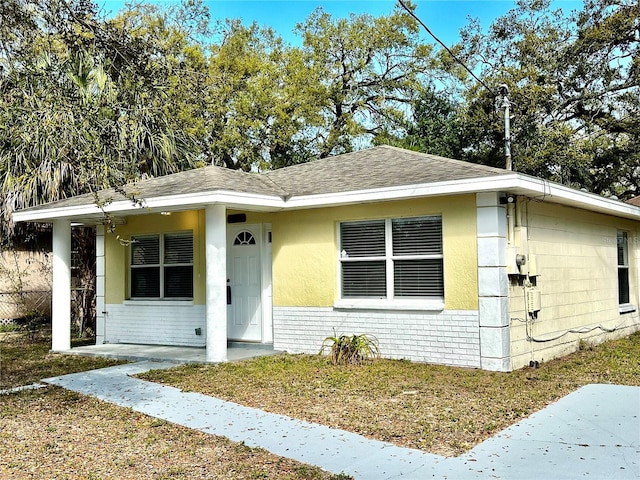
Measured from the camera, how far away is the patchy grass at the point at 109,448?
486 cm

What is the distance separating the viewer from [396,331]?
981 cm

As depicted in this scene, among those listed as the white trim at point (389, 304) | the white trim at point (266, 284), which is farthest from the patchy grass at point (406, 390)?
the white trim at point (266, 284)

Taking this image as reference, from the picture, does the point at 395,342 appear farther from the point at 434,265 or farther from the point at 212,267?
the point at 212,267

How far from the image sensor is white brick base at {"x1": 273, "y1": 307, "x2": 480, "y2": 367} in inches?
359

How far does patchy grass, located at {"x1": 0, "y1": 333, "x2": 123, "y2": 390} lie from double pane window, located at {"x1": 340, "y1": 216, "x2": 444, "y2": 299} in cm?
440

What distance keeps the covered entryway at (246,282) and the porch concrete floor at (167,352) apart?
0.32m

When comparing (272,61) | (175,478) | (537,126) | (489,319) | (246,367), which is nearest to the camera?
(175,478)

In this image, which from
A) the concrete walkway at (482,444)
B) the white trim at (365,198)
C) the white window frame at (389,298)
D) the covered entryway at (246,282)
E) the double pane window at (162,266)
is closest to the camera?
the concrete walkway at (482,444)

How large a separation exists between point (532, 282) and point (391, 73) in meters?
20.7

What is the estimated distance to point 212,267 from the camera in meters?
9.80

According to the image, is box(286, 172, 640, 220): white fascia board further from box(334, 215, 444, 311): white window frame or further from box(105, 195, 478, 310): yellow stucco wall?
box(334, 215, 444, 311): white window frame

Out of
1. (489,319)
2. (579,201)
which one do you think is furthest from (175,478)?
(579,201)

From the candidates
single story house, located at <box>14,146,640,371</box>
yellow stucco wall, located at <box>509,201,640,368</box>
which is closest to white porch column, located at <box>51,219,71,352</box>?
single story house, located at <box>14,146,640,371</box>

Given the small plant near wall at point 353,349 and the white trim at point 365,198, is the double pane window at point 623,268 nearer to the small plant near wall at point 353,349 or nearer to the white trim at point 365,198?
the white trim at point 365,198
